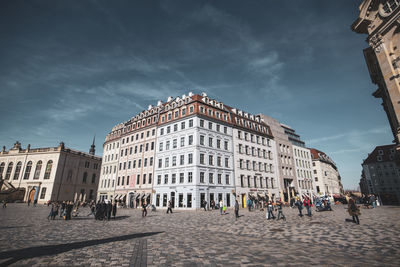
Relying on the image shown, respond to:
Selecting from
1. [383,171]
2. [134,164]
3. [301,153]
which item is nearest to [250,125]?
[301,153]

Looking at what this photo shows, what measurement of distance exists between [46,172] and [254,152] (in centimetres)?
5784

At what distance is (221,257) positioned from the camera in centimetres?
643

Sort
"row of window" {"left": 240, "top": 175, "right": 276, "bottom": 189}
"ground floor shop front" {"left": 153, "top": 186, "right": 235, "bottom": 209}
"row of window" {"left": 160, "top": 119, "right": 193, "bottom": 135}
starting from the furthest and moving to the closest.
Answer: "row of window" {"left": 240, "top": 175, "right": 276, "bottom": 189} < "row of window" {"left": 160, "top": 119, "right": 193, "bottom": 135} < "ground floor shop front" {"left": 153, "top": 186, "right": 235, "bottom": 209}

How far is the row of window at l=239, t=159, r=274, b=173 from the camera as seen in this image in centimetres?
4050

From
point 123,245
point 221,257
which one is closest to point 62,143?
point 123,245

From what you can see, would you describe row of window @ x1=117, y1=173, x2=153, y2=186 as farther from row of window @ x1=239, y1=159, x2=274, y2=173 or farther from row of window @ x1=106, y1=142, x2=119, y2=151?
row of window @ x1=239, y1=159, x2=274, y2=173

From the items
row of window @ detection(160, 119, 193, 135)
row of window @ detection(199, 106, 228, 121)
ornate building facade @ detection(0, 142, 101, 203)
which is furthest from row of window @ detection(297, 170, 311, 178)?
ornate building facade @ detection(0, 142, 101, 203)

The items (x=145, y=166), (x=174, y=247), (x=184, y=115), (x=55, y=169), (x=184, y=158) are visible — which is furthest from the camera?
(x=55, y=169)

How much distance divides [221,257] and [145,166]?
3789 centimetres

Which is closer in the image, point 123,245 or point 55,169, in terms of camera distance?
point 123,245

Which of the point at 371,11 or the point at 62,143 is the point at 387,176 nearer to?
the point at 371,11

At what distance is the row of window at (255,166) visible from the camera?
133 ft

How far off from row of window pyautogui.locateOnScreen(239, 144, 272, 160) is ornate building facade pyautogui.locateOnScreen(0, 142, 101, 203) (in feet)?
145

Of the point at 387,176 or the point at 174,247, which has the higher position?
the point at 387,176
